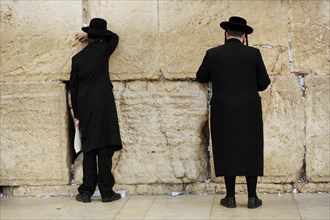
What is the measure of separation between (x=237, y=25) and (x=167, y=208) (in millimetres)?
1763

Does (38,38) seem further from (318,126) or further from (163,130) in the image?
(318,126)

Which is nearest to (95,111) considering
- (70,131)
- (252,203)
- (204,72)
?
(70,131)

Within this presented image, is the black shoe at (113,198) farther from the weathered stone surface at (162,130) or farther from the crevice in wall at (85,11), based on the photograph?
the crevice in wall at (85,11)

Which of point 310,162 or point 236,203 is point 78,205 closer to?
point 236,203

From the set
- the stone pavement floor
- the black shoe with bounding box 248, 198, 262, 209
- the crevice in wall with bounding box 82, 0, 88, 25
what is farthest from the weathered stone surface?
the black shoe with bounding box 248, 198, 262, 209

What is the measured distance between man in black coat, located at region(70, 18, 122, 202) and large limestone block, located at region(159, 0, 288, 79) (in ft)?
2.02

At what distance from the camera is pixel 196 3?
678cm

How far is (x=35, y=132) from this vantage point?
6926 mm

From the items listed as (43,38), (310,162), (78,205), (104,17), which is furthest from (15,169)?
(310,162)

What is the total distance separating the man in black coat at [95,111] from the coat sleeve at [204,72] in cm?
91

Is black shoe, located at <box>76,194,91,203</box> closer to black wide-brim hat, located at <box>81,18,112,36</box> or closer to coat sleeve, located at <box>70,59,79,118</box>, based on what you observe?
coat sleeve, located at <box>70,59,79,118</box>

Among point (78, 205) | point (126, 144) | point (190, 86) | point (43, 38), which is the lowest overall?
point (78, 205)

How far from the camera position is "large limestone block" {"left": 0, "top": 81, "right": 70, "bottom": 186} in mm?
6906

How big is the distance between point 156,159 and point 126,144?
1.11 ft
